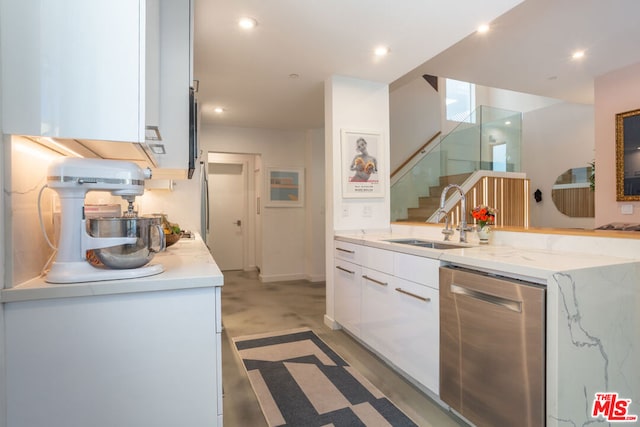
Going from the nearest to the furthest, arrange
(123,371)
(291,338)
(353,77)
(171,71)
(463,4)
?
(123,371) < (171,71) < (463,4) < (291,338) < (353,77)

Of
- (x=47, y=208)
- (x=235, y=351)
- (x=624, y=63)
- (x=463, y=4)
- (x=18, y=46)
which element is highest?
(x=624, y=63)

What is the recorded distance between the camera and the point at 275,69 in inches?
119

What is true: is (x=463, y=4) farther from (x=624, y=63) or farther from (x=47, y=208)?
(x=624, y=63)

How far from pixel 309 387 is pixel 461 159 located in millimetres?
3762

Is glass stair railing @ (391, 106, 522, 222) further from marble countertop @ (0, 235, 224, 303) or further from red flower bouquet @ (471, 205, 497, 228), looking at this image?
marble countertop @ (0, 235, 224, 303)

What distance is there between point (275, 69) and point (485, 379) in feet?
9.25

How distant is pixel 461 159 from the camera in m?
4.64

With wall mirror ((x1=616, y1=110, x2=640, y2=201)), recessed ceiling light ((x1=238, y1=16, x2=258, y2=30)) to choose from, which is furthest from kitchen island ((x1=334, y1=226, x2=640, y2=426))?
wall mirror ((x1=616, y1=110, x2=640, y2=201))

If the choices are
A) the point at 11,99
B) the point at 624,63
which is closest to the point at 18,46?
the point at 11,99

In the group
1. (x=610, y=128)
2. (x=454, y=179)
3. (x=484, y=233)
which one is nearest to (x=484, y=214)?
(x=484, y=233)

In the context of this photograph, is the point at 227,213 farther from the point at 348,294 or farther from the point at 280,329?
the point at 348,294

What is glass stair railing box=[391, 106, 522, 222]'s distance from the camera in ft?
14.5

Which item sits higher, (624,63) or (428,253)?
(624,63)

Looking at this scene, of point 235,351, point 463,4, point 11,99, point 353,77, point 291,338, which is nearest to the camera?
point 11,99
